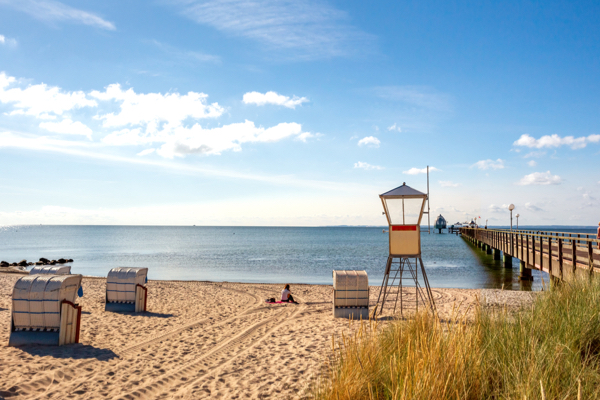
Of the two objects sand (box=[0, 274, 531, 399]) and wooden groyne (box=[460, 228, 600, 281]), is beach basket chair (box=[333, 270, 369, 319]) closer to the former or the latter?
sand (box=[0, 274, 531, 399])

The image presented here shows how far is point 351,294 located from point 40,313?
22.5 ft

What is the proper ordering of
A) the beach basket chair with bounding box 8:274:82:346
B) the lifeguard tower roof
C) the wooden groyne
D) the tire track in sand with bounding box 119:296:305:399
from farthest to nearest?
1. the wooden groyne
2. the lifeguard tower roof
3. the beach basket chair with bounding box 8:274:82:346
4. the tire track in sand with bounding box 119:296:305:399

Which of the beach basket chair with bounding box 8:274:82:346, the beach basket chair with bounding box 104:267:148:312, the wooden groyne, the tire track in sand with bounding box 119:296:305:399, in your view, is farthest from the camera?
the beach basket chair with bounding box 104:267:148:312

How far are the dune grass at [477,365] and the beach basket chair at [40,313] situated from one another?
5605 millimetres

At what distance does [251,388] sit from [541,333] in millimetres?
3726

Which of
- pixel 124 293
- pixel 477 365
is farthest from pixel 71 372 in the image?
pixel 477 365

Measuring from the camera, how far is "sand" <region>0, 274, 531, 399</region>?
211 inches

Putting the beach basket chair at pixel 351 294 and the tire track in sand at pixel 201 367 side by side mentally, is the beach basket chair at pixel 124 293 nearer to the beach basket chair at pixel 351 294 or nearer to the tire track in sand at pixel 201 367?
the tire track in sand at pixel 201 367

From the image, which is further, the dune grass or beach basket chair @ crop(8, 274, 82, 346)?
beach basket chair @ crop(8, 274, 82, 346)

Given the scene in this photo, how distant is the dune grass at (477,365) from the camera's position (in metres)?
3.14

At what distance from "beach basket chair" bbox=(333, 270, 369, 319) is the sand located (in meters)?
0.44

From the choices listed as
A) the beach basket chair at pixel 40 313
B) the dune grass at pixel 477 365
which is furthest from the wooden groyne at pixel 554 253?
the beach basket chair at pixel 40 313

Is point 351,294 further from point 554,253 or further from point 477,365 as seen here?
point 554,253

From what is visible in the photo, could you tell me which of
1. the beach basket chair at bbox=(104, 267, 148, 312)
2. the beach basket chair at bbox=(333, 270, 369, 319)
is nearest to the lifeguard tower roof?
the beach basket chair at bbox=(333, 270, 369, 319)
